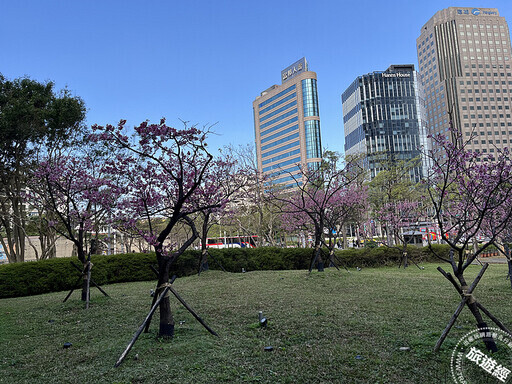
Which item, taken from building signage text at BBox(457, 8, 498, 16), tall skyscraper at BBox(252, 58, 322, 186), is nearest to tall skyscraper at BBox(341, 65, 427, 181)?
tall skyscraper at BBox(252, 58, 322, 186)

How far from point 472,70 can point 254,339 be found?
12576cm

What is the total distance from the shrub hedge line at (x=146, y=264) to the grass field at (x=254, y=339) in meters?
3.02

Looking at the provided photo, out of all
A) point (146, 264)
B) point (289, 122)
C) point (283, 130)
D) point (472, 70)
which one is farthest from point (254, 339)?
point (472, 70)

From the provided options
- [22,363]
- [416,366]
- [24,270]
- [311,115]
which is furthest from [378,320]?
[311,115]

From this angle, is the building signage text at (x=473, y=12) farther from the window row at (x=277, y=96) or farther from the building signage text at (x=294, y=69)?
the window row at (x=277, y=96)

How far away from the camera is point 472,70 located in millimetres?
105688

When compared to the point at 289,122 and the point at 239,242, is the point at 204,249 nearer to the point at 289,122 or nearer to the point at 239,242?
the point at 239,242

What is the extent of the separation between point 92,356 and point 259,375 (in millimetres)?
2154

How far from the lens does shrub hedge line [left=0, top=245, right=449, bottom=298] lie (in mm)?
11086

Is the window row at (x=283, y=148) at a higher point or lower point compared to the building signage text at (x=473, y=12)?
lower

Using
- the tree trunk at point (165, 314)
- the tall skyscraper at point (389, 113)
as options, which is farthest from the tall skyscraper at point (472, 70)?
the tree trunk at point (165, 314)

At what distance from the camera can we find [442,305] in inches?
256

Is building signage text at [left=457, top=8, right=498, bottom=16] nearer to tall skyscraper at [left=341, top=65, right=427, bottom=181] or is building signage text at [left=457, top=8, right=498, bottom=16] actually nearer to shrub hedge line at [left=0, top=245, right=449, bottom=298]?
tall skyscraper at [left=341, top=65, right=427, bottom=181]

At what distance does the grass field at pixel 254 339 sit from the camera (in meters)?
3.52
